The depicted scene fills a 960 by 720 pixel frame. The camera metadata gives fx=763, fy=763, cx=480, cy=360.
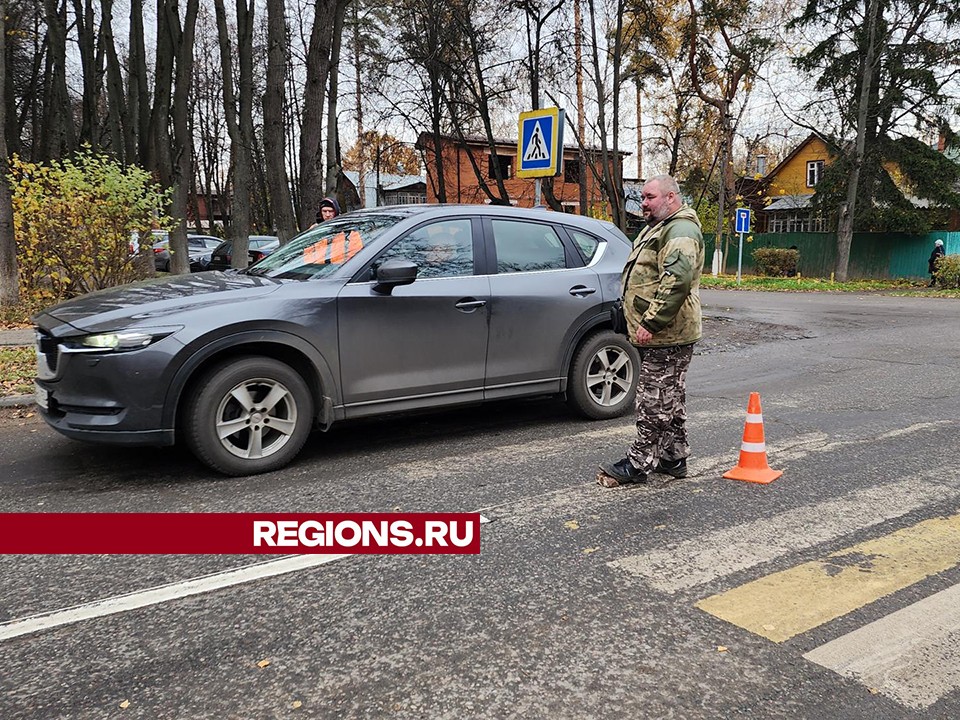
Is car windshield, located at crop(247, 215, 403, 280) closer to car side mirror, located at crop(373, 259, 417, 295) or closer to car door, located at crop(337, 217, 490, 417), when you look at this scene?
car door, located at crop(337, 217, 490, 417)

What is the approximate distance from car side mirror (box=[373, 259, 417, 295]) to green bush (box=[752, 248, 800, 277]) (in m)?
30.9

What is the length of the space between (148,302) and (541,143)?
5.93m

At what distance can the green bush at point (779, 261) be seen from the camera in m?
33.0

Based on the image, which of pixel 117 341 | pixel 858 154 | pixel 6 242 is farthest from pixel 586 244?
pixel 858 154

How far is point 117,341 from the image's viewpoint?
4504 mm

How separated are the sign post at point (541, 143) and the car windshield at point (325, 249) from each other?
11.5ft

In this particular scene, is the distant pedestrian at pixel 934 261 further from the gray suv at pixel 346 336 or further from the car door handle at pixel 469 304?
the car door handle at pixel 469 304

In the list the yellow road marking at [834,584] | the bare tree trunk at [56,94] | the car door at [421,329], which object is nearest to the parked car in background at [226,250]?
the bare tree trunk at [56,94]

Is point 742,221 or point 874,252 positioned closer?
point 742,221

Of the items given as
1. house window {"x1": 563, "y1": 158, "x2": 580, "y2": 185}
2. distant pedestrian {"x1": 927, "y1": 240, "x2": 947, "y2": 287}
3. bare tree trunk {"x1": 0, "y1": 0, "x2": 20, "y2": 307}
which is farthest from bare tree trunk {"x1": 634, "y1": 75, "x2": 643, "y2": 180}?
bare tree trunk {"x1": 0, "y1": 0, "x2": 20, "y2": 307}

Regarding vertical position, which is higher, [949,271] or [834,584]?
[949,271]

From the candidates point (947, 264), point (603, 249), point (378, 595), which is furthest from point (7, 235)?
point (947, 264)

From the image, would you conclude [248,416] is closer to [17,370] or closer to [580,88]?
[17,370]

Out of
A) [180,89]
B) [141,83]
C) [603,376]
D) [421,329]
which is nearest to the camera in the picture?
[421,329]
